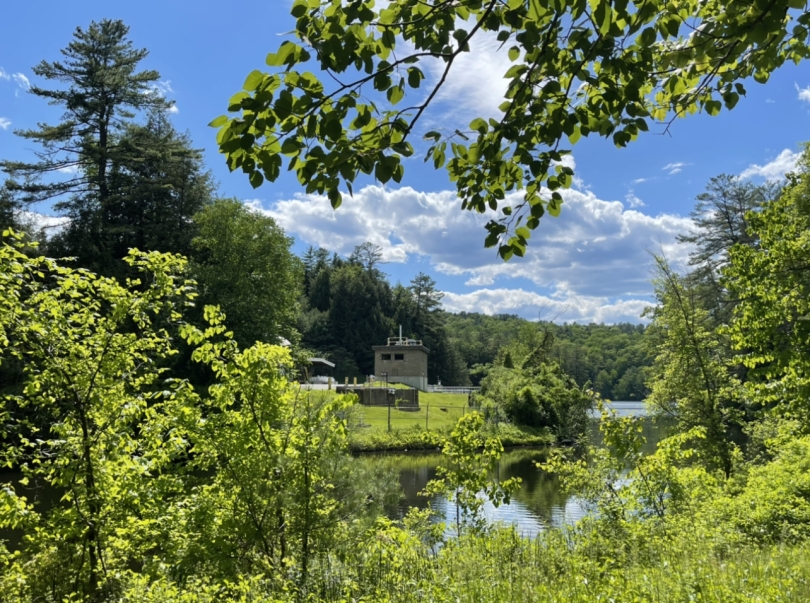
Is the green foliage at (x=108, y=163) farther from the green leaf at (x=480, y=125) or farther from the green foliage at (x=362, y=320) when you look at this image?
the green foliage at (x=362, y=320)

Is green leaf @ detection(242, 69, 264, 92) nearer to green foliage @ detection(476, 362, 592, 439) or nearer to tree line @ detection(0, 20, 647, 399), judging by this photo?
tree line @ detection(0, 20, 647, 399)

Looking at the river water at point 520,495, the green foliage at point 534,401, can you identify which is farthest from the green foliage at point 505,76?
the green foliage at point 534,401

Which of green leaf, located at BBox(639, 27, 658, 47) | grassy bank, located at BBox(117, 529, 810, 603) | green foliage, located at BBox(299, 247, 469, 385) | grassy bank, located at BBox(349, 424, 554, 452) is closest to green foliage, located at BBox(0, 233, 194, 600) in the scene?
grassy bank, located at BBox(117, 529, 810, 603)

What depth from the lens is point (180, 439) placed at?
4.87m

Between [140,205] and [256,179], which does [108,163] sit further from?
[256,179]

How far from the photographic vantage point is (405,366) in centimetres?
5519

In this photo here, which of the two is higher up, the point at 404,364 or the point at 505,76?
the point at 505,76

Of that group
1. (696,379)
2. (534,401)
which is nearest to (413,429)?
(534,401)

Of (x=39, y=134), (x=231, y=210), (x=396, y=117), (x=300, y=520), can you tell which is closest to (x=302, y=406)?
(x=300, y=520)

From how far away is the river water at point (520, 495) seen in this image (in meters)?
13.0

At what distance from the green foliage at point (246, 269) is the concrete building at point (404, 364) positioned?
960 inches

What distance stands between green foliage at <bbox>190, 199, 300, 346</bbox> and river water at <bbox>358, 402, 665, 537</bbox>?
9.70 meters

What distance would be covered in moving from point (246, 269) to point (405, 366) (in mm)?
28099

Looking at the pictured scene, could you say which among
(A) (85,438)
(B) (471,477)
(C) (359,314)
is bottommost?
(B) (471,477)
